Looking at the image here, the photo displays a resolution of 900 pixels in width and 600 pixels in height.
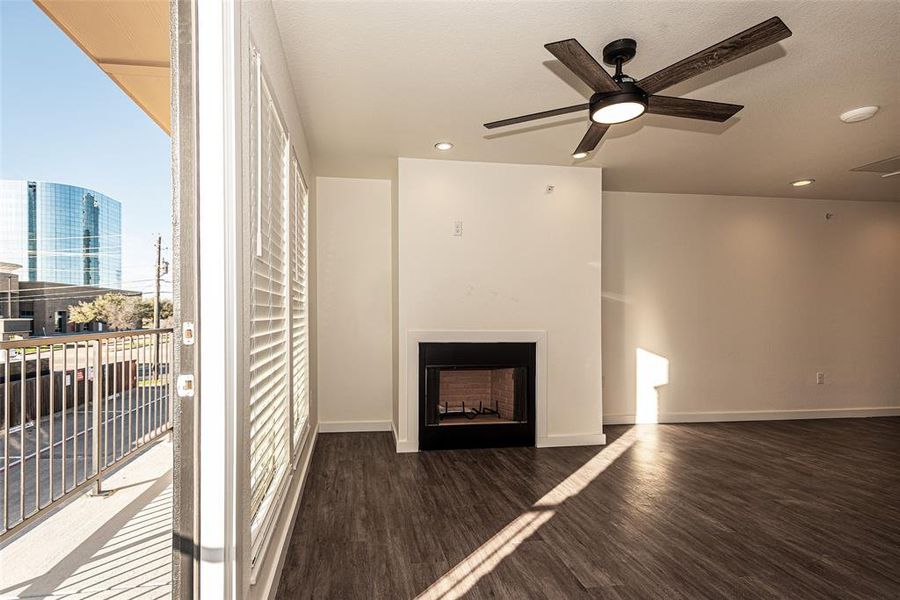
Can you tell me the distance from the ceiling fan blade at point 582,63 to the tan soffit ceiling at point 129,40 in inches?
57.4

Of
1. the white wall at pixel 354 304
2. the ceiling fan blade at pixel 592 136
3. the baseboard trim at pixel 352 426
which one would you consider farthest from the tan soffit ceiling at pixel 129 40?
the baseboard trim at pixel 352 426

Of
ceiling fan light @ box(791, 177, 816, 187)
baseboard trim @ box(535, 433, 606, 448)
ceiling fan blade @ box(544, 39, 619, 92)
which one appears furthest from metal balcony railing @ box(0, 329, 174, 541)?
ceiling fan light @ box(791, 177, 816, 187)

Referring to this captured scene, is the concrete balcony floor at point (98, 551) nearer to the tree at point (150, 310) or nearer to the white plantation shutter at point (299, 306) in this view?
the white plantation shutter at point (299, 306)

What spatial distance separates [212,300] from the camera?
50.9 inches

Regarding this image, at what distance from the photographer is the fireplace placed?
4215mm

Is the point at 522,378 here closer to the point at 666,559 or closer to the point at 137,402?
the point at 666,559

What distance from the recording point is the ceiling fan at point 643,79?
1.82 m

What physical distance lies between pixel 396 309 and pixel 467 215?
3.40 feet

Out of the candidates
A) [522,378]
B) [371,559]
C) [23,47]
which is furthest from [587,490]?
[23,47]

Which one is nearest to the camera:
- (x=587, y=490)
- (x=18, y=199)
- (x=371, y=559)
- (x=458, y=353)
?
(x=18, y=199)

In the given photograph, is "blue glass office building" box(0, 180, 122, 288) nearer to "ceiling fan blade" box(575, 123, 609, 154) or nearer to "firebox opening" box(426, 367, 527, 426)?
"ceiling fan blade" box(575, 123, 609, 154)

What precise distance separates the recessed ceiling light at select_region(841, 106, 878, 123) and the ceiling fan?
55.2 inches

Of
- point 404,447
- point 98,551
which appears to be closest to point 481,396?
point 404,447

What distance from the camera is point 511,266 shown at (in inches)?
171
